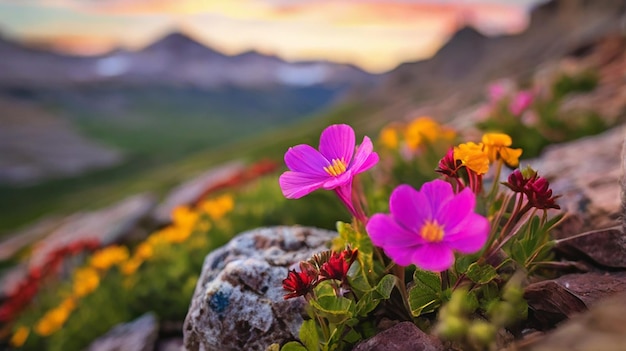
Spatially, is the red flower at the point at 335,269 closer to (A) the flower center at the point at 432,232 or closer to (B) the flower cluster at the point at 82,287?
(A) the flower center at the point at 432,232

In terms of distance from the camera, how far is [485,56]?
183125 millimetres

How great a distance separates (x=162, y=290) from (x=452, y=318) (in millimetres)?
4306

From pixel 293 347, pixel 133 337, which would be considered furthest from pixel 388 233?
pixel 133 337

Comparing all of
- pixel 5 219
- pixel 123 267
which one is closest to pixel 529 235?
pixel 123 267

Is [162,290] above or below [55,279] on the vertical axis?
above

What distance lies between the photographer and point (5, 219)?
83.1m

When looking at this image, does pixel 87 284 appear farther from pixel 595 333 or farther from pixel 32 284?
pixel 595 333

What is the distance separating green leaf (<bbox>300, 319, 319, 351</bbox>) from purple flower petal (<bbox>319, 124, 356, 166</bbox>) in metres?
0.75

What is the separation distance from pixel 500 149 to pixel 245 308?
1546mm

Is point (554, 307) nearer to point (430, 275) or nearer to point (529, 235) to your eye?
point (529, 235)

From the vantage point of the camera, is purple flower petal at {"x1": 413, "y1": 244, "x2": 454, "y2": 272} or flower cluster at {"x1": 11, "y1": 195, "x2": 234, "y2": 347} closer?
purple flower petal at {"x1": 413, "y1": 244, "x2": 454, "y2": 272}

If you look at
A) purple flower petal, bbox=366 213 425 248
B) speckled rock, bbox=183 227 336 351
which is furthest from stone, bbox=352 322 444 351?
purple flower petal, bbox=366 213 425 248

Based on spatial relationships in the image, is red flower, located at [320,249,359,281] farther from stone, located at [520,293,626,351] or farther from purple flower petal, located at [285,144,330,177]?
stone, located at [520,293,626,351]

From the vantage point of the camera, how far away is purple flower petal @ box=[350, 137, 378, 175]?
2.16m
